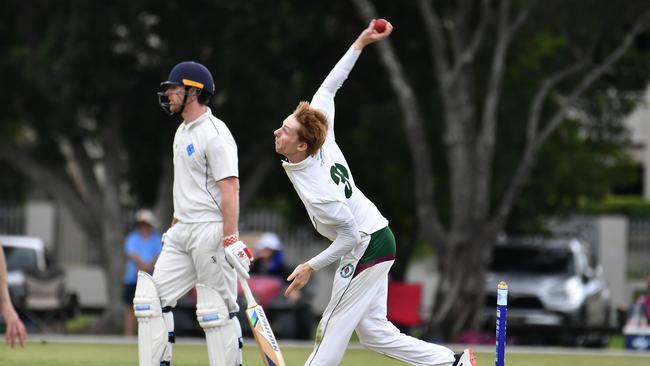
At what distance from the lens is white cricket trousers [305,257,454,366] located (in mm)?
8500

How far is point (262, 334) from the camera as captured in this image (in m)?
8.80

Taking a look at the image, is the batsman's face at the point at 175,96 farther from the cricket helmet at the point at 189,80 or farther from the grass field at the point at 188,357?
the grass field at the point at 188,357

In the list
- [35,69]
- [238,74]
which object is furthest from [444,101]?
[35,69]

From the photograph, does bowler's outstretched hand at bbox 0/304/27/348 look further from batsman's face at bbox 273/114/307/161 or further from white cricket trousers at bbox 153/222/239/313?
batsman's face at bbox 273/114/307/161

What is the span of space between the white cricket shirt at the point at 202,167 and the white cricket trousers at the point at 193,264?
8 cm

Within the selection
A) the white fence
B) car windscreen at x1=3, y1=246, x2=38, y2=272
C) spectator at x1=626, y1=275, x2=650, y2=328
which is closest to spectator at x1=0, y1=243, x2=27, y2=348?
spectator at x1=626, y1=275, x2=650, y2=328

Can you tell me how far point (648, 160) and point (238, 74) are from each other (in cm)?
2468

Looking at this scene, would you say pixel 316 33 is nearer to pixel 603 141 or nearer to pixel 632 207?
Result: pixel 603 141

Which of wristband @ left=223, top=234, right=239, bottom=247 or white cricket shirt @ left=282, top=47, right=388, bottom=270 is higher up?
white cricket shirt @ left=282, top=47, right=388, bottom=270

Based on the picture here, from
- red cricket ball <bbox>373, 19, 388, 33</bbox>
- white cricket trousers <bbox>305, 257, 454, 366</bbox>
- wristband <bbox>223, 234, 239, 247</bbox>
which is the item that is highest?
red cricket ball <bbox>373, 19, 388, 33</bbox>

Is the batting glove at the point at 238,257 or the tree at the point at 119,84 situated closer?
the batting glove at the point at 238,257

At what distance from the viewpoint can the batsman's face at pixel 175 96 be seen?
29.7 feet

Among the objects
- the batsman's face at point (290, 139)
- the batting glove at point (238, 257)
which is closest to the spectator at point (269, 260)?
the batting glove at point (238, 257)

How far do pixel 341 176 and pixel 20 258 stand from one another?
15959mm
